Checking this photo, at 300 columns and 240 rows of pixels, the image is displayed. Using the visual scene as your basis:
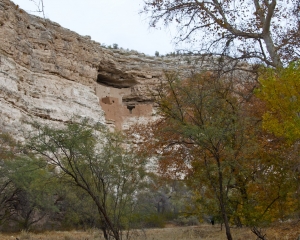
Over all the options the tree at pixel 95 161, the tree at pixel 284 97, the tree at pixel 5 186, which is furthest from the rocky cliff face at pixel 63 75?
the tree at pixel 284 97

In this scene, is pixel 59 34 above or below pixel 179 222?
above

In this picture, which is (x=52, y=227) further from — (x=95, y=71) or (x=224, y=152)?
(x=95, y=71)

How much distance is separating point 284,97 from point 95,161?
11.2 ft

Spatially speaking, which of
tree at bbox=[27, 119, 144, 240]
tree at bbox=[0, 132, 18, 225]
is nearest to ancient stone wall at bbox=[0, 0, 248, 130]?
tree at bbox=[0, 132, 18, 225]

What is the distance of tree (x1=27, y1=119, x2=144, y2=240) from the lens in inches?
265

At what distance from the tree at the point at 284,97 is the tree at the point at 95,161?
286cm

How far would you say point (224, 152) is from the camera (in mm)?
7285

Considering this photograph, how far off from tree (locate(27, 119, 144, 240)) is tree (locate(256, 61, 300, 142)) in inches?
113

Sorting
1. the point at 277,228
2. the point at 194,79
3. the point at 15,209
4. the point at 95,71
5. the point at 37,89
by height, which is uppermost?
the point at 95,71

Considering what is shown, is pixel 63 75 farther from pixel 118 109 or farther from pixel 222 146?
pixel 222 146

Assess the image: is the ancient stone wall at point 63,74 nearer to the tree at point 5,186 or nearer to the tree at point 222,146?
the tree at point 5,186

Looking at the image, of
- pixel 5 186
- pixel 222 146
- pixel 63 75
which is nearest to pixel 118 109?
pixel 63 75

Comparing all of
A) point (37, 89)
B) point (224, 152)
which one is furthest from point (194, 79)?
point (37, 89)

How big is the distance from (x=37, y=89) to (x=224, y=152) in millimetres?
14911
